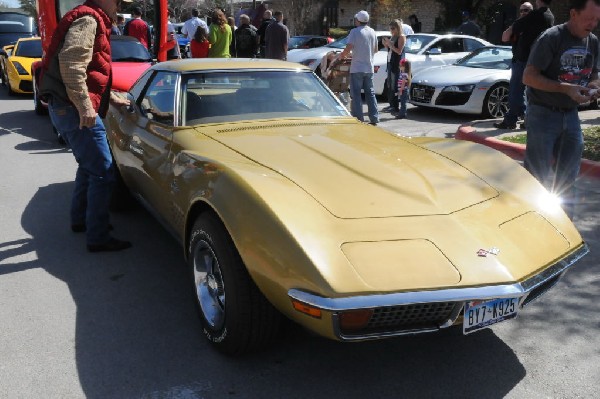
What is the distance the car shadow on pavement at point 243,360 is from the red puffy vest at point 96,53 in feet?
4.59

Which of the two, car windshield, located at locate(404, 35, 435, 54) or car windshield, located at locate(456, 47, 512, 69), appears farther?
car windshield, located at locate(404, 35, 435, 54)

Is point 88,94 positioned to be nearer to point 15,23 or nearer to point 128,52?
point 128,52

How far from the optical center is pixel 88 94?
4.12 meters

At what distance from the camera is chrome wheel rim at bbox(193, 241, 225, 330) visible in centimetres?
306

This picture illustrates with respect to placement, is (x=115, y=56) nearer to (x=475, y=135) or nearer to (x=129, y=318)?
(x=475, y=135)

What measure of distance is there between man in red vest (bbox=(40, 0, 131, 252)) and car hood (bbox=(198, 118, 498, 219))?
905 millimetres

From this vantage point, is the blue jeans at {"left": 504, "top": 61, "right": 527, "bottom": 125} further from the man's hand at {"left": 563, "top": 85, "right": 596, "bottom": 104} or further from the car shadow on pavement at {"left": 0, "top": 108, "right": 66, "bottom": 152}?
the car shadow on pavement at {"left": 0, "top": 108, "right": 66, "bottom": 152}

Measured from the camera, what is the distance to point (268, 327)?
9.36 feet

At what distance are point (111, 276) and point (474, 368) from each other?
2490 millimetres

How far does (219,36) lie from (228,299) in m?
9.58

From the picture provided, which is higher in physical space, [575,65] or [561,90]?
[575,65]

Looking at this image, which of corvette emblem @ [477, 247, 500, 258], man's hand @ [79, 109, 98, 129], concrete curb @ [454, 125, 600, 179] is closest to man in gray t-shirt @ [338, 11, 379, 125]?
concrete curb @ [454, 125, 600, 179]

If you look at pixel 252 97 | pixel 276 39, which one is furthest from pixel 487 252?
pixel 276 39

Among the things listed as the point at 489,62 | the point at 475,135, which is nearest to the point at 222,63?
the point at 475,135
